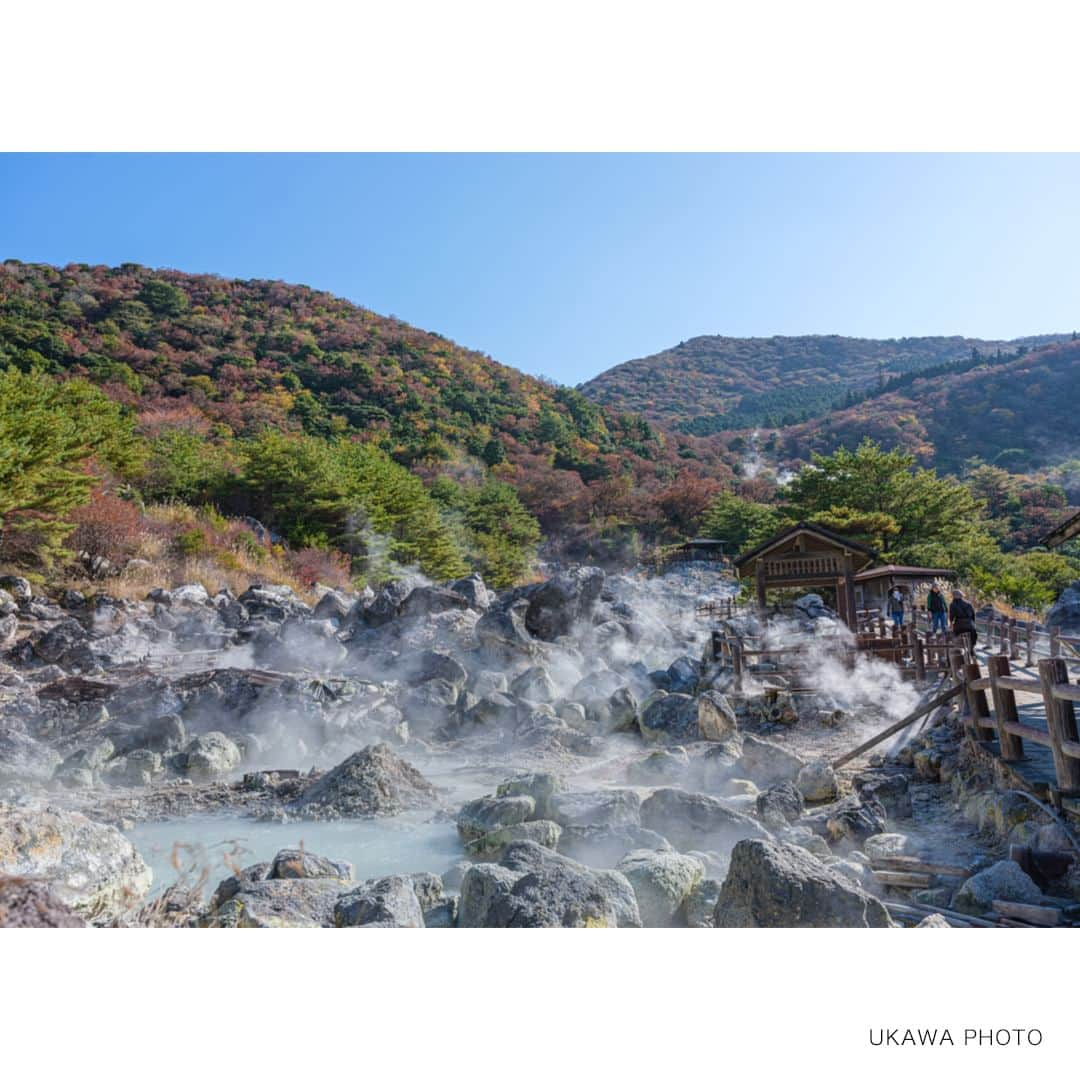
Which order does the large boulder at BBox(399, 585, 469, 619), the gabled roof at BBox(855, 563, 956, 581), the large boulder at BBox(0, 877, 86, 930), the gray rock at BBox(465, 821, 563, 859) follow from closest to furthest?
the large boulder at BBox(0, 877, 86, 930)
the gray rock at BBox(465, 821, 563, 859)
the large boulder at BBox(399, 585, 469, 619)
the gabled roof at BBox(855, 563, 956, 581)

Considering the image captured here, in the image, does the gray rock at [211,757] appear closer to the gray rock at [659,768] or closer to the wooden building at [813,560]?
the gray rock at [659,768]

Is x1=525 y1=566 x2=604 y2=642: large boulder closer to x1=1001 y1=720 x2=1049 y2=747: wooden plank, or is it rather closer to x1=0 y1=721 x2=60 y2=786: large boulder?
x1=0 y1=721 x2=60 y2=786: large boulder

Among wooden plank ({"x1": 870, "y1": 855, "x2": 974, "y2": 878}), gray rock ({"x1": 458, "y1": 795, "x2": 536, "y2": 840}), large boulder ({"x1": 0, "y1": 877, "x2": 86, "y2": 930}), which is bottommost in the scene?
wooden plank ({"x1": 870, "y1": 855, "x2": 974, "y2": 878})

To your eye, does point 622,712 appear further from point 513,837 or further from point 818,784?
→ point 513,837

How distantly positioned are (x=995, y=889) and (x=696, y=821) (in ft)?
7.73

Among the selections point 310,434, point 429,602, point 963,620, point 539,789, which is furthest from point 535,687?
point 310,434

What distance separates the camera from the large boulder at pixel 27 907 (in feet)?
10.0

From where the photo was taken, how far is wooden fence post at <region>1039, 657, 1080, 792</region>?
5512mm

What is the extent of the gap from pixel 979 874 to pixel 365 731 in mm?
8408

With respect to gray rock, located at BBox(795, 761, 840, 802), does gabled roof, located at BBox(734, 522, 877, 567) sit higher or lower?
higher

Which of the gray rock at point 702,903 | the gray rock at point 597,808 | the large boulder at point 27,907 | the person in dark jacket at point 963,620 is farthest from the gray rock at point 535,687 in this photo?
the large boulder at point 27,907

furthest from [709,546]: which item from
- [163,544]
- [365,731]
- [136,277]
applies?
[136,277]

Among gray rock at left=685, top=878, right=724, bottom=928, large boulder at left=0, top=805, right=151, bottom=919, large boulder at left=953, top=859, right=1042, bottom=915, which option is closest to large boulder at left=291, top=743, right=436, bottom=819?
large boulder at left=0, top=805, right=151, bottom=919

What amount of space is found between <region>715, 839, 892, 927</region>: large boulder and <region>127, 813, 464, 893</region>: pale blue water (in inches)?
117
